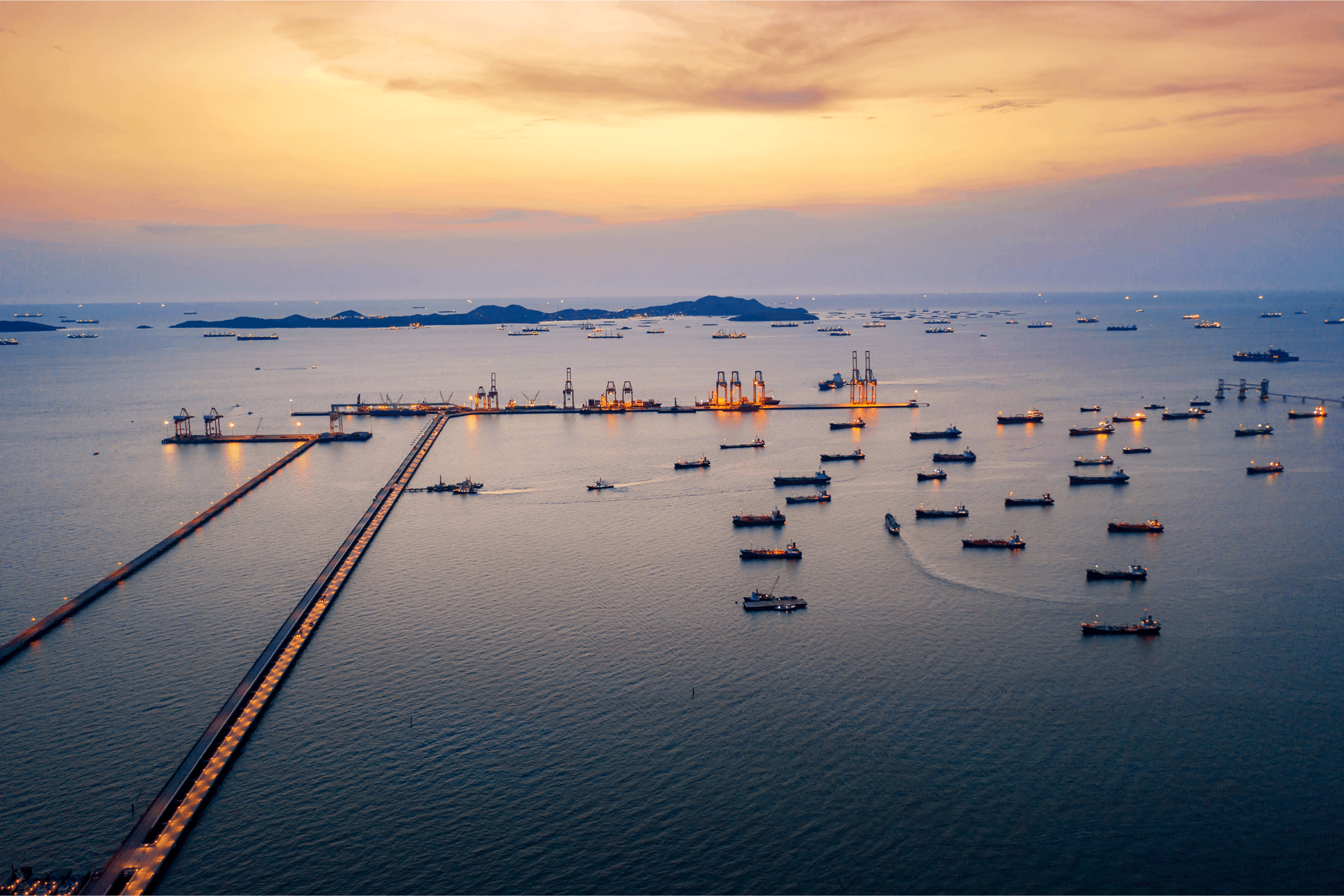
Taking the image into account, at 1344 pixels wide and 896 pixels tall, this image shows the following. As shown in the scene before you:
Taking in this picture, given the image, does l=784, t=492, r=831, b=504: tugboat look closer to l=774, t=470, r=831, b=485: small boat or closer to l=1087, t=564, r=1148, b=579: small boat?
l=774, t=470, r=831, b=485: small boat

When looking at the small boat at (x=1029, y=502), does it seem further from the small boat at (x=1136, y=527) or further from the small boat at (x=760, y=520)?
the small boat at (x=760, y=520)

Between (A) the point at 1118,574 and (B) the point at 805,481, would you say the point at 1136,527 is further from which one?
(B) the point at 805,481

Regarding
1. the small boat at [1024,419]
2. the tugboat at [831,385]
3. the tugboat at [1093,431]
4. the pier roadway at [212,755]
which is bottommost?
the pier roadway at [212,755]

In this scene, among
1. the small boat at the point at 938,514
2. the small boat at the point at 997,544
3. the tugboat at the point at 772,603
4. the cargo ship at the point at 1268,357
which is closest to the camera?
the tugboat at the point at 772,603

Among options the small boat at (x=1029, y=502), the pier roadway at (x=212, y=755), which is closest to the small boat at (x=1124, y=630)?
the small boat at (x=1029, y=502)

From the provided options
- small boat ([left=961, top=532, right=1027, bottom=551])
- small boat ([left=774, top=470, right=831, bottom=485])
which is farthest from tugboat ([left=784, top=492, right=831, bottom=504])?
small boat ([left=961, top=532, right=1027, bottom=551])

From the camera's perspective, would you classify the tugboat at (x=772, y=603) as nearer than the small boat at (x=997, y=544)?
Yes

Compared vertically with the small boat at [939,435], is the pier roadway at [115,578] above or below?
below
